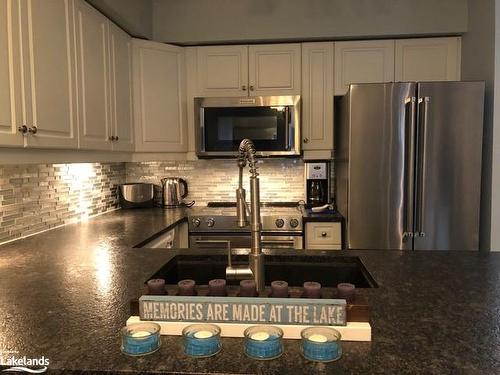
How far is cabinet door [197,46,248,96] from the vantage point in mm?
3156

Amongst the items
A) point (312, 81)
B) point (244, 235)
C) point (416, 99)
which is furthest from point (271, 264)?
point (312, 81)

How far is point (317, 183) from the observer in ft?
10.9

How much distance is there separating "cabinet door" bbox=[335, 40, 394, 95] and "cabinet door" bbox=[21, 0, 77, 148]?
6.15ft

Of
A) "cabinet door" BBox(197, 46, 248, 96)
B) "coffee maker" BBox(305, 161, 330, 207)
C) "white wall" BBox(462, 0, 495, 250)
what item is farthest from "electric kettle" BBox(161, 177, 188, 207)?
"white wall" BBox(462, 0, 495, 250)

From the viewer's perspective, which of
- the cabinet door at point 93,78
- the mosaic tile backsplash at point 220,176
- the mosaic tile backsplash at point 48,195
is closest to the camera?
the mosaic tile backsplash at point 48,195

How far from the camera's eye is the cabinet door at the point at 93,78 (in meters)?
2.20

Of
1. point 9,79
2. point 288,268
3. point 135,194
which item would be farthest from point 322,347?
point 135,194

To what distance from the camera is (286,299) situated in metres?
0.92

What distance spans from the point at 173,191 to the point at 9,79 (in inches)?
72.6

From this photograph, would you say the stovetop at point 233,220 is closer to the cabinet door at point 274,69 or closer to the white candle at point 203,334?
the cabinet door at point 274,69

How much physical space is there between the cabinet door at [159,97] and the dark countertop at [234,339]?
57.3 inches

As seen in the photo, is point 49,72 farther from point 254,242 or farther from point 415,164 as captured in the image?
point 415,164

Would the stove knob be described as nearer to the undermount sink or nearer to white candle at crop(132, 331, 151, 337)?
the undermount sink
